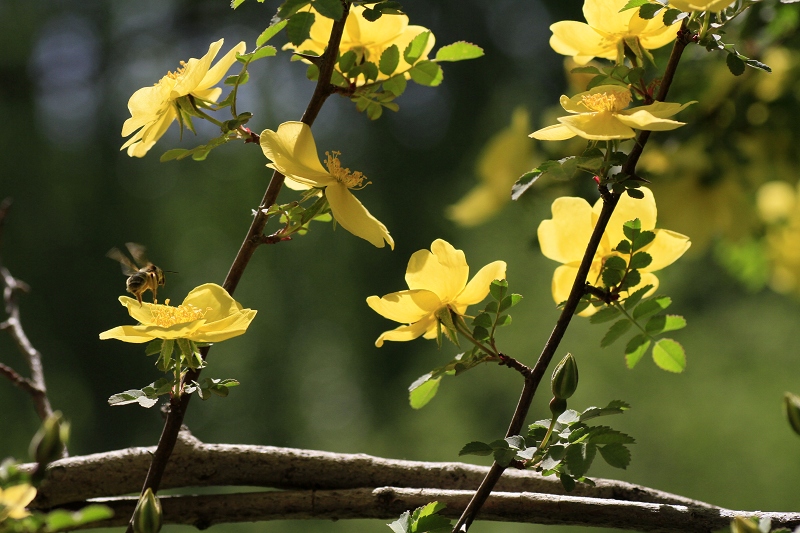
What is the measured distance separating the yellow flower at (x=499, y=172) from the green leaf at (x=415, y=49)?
1.02 ft

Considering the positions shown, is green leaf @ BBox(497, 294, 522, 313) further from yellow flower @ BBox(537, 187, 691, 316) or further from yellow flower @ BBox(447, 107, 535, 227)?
yellow flower @ BBox(447, 107, 535, 227)

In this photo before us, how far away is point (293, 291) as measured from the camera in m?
2.27

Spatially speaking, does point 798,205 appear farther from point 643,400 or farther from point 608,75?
point 643,400

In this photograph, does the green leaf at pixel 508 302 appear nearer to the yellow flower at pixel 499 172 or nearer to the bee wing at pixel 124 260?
the bee wing at pixel 124 260

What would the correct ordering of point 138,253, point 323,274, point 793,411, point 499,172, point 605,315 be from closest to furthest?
point 793,411
point 605,315
point 138,253
point 499,172
point 323,274

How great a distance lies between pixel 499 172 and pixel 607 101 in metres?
0.40

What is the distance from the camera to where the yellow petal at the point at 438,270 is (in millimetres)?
317

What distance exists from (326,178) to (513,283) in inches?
62.6

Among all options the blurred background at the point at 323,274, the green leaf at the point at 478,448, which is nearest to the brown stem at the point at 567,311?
the green leaf at the point at 478,448

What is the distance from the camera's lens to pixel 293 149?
0.30 metres

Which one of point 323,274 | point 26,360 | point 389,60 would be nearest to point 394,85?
point 389,60

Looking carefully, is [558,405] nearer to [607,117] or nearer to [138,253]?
[607,117]

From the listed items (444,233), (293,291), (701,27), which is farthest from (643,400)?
(701,27)

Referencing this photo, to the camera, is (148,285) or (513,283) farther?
(513,283)
